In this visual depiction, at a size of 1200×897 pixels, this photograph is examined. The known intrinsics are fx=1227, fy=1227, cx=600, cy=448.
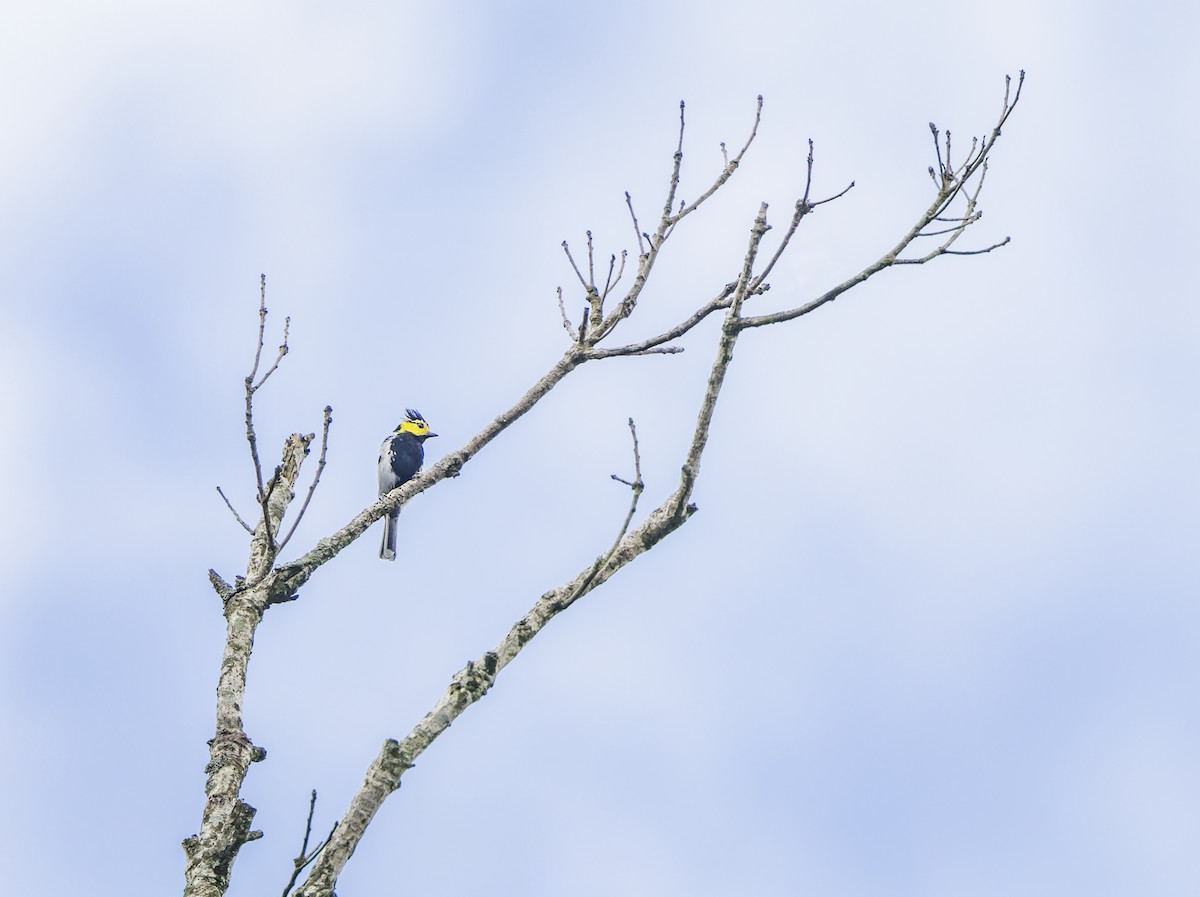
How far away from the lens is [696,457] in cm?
514

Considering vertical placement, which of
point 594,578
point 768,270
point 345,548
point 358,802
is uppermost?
point 345,548

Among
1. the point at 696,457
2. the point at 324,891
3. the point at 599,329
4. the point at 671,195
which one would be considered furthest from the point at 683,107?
the point at 324,891

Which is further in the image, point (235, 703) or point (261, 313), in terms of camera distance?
point (261, 313)

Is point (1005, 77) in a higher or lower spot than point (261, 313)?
lower

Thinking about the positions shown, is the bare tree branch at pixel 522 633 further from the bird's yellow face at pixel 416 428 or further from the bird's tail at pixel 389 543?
the bird's yellow face at pixel 416 428

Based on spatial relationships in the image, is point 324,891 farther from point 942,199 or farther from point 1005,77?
point 1005,77

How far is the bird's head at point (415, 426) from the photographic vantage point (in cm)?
1562

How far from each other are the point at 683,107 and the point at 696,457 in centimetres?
202

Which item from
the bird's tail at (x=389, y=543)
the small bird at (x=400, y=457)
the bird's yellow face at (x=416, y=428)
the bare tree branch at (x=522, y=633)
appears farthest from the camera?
the bird's yellow face at (x=416, y=428)

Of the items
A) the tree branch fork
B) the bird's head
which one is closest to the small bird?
the bird's head

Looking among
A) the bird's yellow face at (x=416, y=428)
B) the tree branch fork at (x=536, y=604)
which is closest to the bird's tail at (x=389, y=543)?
the bird's yellow face at (x=416, y=428)

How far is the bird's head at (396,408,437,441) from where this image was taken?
15625 mm

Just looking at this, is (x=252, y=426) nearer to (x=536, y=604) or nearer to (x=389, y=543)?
(x=536, y=604)

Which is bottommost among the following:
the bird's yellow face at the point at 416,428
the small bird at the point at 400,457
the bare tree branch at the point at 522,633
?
the bare tree branch at the point at 522,633
